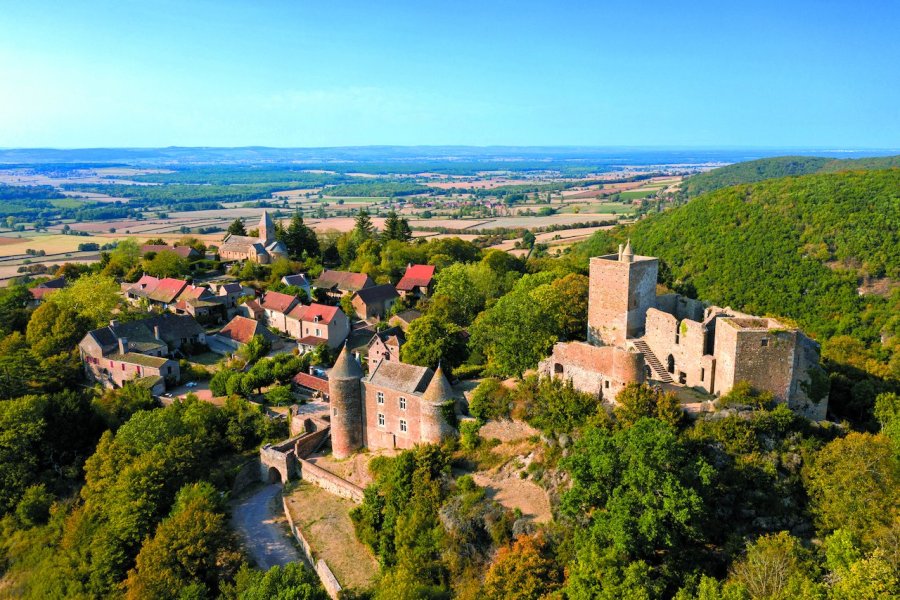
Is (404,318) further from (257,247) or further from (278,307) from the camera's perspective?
(257,247)

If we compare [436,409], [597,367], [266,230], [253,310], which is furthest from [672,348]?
[266,230]

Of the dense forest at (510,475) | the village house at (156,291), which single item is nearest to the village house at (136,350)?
the dense forest at (510,475)

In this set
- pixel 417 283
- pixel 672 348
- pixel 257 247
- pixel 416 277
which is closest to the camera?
pixel 672 348

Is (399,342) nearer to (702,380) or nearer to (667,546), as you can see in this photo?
(702,380)

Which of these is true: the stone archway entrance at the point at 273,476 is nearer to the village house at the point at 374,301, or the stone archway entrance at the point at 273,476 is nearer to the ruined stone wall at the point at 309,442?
the ruined stone wall at the point at 309,442

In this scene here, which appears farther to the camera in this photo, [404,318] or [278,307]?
[278,307]

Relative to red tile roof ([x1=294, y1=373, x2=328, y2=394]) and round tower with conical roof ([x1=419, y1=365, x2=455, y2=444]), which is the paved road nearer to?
red tile roof ([x1=294, y1=373, x2=328, y2=394])
